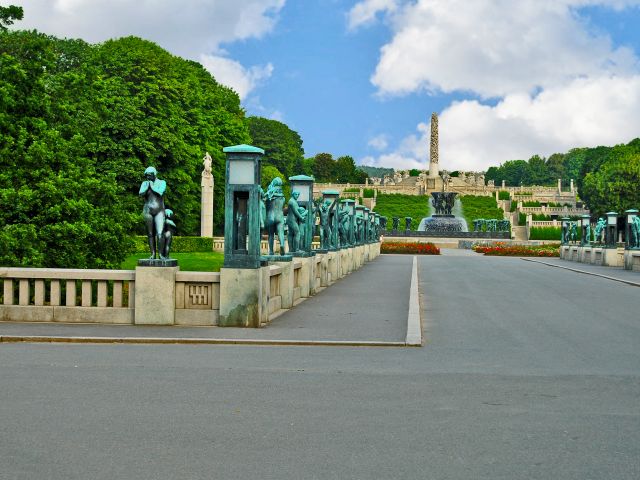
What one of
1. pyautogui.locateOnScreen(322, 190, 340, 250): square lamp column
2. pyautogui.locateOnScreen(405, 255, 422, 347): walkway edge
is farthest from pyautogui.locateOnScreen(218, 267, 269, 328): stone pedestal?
pyautogui.locateOnScreen(322, 190, 340, 250): square lamp column

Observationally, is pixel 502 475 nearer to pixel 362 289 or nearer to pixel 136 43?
pixel 362 289

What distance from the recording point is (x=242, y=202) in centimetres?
1412

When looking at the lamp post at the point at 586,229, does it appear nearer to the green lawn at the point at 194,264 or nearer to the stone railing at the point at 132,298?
the green lawn at the point at 194,264

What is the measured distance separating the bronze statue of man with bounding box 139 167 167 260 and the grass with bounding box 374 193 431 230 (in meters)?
99.8

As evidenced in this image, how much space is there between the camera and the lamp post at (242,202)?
13.8 meters

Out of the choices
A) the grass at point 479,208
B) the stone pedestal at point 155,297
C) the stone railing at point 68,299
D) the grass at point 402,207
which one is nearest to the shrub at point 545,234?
the grass at point 479,208

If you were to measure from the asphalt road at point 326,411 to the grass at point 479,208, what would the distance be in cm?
10517

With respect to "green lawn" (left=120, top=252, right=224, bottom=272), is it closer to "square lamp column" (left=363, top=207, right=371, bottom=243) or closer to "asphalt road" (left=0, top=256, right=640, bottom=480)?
"square lamp column" (left=363, top=207, right=371, bottom=243)

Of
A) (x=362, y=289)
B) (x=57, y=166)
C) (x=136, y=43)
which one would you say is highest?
(x=136, y=43)

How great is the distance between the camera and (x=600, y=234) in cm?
5450

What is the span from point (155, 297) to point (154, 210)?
4.61 ft

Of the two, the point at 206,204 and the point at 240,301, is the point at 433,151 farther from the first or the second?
the point at 240,301

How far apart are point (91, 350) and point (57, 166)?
982 cm

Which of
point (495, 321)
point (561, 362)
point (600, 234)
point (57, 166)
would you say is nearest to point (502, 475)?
point (561, 362)
